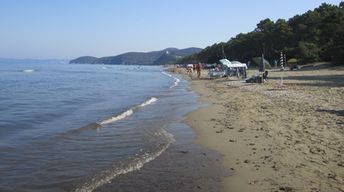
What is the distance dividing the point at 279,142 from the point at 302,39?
8298cm

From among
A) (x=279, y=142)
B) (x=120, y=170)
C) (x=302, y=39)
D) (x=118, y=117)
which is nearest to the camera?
(x=120, y=170)

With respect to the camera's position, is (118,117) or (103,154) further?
(118,117)

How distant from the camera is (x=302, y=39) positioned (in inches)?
3568

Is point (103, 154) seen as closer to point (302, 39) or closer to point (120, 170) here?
point (120, 170)

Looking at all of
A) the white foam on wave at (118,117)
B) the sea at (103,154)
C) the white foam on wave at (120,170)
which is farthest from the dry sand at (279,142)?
the white foam on wave at (118,117)

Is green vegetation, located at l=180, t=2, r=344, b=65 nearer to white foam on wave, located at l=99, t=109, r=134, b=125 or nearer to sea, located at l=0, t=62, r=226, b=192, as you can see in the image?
white foam on wave, located at l=99, t=109, r=134, b=125

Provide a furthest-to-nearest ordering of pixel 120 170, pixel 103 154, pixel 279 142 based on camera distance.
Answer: pixel 279 142 → pixel 103 154 → pixel 120 170

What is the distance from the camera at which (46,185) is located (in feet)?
28.5

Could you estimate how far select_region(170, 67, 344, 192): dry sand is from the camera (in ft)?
27.7

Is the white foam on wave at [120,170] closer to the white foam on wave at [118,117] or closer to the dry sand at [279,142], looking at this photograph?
the dry sand at [279,142]

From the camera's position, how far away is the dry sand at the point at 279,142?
844cm

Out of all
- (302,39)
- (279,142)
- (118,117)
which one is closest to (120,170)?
(279,142)

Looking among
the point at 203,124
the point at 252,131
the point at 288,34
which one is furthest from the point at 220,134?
the point at 288,34

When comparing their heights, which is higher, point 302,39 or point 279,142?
point 302,39
